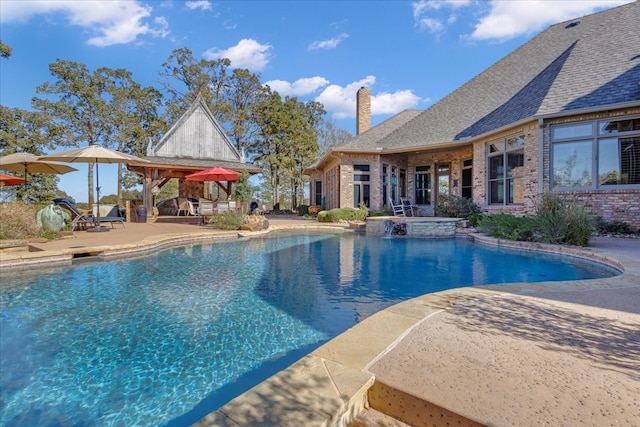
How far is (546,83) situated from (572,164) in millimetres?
3198

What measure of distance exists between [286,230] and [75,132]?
70.4 feet

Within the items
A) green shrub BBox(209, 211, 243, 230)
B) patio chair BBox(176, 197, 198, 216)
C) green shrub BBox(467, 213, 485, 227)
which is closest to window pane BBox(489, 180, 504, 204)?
green shrub BBox(467, 213, 485, 227)

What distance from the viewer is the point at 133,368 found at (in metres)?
2.87

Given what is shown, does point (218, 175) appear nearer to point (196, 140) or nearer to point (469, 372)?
point (196, 140)

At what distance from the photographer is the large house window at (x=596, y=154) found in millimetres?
8578

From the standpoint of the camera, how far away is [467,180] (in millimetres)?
14016

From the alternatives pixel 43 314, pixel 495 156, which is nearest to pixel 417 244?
pixel 495 156

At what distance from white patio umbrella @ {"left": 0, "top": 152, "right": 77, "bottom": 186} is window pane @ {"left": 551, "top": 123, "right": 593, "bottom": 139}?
1570 cm

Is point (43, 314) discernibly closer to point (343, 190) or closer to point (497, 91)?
point (343, 190)

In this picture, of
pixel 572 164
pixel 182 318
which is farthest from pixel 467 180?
pixel 182 318

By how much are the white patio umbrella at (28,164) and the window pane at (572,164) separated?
51.8 ft

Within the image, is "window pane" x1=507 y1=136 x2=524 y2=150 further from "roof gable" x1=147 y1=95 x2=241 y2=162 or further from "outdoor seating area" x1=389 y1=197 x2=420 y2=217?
"roof gable" x1=147 y1=95 x2=241 y2=162

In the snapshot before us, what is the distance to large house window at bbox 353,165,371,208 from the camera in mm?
15172

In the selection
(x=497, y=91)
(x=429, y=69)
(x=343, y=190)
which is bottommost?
(x=343, y=190)
